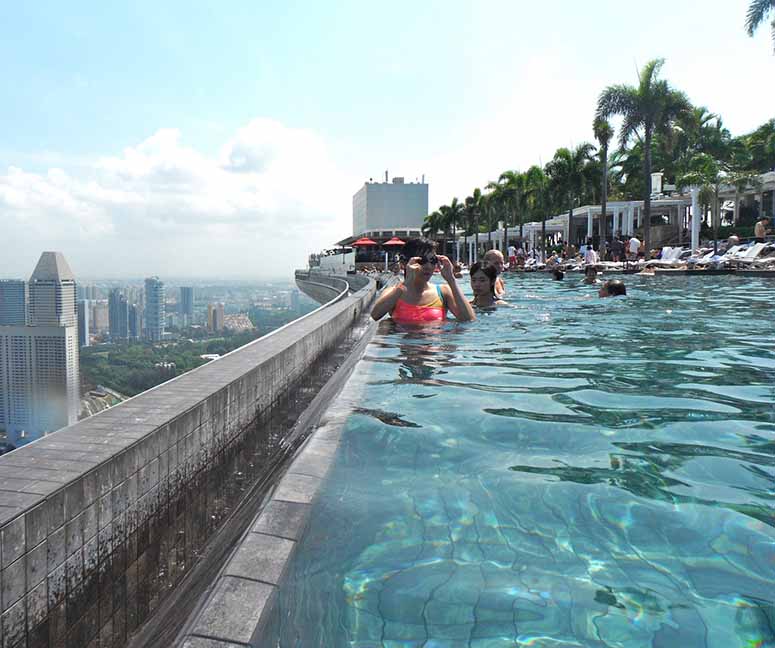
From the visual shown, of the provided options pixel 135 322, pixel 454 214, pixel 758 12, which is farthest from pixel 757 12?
pixel 454 214

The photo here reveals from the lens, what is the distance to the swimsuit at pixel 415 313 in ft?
26.4

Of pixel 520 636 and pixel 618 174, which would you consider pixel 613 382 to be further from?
pixel 618 174

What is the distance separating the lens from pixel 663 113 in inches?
Result: 1356

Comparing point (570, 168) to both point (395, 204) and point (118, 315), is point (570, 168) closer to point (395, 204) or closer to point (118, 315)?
point (118, 315)

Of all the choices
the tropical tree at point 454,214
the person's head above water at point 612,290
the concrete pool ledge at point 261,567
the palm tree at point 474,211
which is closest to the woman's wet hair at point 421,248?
the concrete pool ledge at point 261,567

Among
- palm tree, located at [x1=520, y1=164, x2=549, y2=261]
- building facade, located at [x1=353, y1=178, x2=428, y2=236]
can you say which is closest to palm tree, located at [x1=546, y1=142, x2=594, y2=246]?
palm tree, located at [x1=520, y1=164, x2=549, y2=261]

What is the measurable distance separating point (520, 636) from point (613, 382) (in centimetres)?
325

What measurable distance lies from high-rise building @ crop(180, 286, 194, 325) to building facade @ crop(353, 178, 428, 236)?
344ft

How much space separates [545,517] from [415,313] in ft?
18.7

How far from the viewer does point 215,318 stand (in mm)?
11328

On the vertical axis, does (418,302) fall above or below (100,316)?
above

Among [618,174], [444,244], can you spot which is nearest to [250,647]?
[618,174]

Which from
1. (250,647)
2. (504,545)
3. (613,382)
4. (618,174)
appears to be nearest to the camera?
(250,647)

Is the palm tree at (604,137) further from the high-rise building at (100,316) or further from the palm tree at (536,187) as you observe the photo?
the high-rise building at (100,316)
